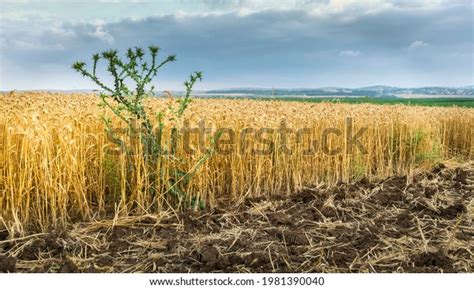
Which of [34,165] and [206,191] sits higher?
[34,165]

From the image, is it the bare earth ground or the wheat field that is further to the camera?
the wheat field

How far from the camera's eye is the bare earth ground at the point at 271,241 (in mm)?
4184

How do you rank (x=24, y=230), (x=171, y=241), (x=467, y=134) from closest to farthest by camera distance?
(x=171, y=241), (x=24, y=230), (x=467, y=134)

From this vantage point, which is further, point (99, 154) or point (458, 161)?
point (458, 161)

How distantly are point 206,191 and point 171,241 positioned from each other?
1.46 meters

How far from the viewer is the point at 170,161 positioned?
5.64m

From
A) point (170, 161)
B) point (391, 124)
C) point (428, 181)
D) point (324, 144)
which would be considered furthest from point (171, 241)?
point (391, 124)

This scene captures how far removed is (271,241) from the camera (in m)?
4.66

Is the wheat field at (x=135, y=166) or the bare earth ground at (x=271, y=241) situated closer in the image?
the bare earth ground at (x=271, y=241)

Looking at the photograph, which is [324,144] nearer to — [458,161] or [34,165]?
[34,165]

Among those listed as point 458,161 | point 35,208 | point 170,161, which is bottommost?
point 458,161

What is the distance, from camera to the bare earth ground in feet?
13.7

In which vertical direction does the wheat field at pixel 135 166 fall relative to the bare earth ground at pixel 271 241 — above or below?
above

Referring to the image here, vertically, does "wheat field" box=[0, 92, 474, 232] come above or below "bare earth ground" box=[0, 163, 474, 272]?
above
